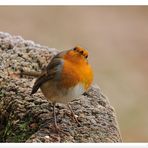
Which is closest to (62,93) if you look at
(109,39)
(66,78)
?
(66,78)

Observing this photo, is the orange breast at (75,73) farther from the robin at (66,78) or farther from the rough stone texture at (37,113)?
the rough stone texture at (37,113)

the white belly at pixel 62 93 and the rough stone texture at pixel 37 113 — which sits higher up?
the white belly at pixel 62 93

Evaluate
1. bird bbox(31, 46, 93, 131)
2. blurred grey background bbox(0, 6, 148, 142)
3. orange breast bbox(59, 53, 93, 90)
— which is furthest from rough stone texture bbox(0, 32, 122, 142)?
blurred grey background bbox(0, 6, 148, 142)

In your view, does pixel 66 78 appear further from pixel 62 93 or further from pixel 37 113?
pixel 37 113

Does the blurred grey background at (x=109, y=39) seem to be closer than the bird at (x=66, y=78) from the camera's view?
No

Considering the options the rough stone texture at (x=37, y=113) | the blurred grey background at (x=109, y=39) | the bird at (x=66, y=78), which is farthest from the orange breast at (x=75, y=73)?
the blurred grey background at (x=109, y=39)

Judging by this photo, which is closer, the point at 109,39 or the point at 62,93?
the point at 62,93

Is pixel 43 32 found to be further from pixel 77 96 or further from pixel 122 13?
pixel 77 96

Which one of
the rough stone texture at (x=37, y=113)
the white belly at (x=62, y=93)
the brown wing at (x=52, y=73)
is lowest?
the rough stone texture at (x=37, y=113)
